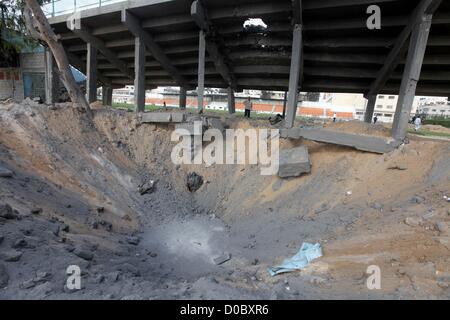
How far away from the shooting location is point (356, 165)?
6680 millimetres

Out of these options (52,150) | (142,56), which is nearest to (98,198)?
(52,150)

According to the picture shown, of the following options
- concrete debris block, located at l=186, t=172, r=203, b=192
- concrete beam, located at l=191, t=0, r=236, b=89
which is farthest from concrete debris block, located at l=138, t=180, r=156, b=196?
concrete beam, located at l=191, t=0, r=236, b=89

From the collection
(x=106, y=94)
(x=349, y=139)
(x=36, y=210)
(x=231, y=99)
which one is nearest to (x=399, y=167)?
(x=349, y=139)

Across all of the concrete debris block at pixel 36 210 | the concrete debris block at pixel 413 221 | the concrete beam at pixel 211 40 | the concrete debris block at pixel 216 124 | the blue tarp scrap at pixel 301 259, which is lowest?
the blue tarp scrap at pixel 301 259

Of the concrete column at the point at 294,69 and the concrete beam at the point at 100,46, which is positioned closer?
the concrete column at the point at 294,69

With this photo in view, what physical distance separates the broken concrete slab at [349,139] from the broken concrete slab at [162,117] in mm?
3716

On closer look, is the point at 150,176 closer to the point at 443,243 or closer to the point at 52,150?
the point at 52,150

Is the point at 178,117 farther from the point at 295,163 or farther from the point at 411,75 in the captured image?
the point at 411,75

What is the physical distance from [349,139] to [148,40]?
816 cm

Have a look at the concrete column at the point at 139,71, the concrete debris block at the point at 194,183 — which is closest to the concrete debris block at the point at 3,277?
the concrete debris block at the point at 194,183

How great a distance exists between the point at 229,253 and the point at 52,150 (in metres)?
5.28

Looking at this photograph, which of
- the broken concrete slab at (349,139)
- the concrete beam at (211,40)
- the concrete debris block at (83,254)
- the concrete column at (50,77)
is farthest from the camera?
the concrete column at (50,77)

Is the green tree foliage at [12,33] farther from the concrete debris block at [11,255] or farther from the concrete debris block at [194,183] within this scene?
the concrete debris block at [11,255]

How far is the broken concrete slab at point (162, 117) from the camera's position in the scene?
909 centimetres
